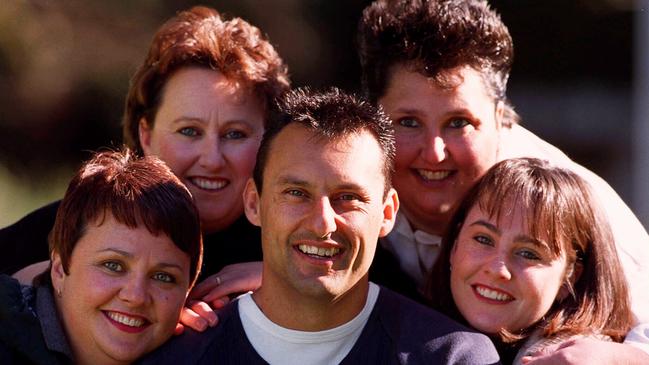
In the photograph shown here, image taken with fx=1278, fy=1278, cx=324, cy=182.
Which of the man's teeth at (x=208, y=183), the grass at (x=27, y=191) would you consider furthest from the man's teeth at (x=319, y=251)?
the grass at (x=27, y=191)

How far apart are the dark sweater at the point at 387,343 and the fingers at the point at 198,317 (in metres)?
0.02

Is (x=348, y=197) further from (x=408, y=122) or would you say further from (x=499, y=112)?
(x=499, y=112)

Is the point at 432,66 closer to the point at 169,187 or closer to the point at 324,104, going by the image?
the point at 324,104

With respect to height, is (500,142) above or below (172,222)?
above

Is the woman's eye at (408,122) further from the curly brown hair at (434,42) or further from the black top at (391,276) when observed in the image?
the black top at (391,276)

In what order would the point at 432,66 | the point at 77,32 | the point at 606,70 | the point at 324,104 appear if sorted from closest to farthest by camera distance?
the point at 324,104, the point at 432,66, the point at 606,70, the point at 77,32

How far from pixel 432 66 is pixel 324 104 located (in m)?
0.74

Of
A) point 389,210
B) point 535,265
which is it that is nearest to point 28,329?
point 389,210

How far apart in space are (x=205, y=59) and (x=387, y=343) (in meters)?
1.33

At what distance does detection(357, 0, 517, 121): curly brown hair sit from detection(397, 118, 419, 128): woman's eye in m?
0.15

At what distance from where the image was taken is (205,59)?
14.8ft

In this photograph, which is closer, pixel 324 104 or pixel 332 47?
pixel 324 104

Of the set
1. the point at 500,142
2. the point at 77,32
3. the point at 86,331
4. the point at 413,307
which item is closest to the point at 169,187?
the point at 86,331

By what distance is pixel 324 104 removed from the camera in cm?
386
